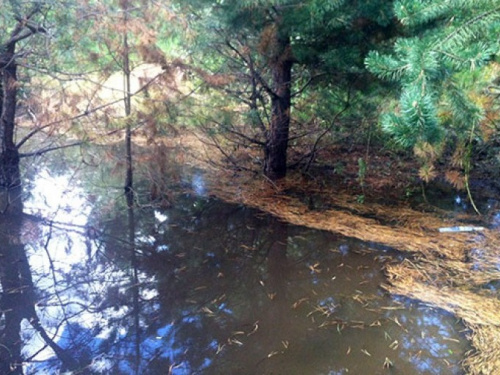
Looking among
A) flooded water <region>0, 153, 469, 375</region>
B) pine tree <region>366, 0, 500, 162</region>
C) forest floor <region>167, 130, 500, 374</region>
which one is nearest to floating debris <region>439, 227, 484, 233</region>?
forest floor <region>167, 130, 500, 374</region>

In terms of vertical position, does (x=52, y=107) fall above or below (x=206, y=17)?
below

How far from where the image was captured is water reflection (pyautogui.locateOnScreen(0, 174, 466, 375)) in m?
2.91

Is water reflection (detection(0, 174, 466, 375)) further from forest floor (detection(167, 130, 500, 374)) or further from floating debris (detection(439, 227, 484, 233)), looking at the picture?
floating debris (detection(439, 227, 484, 233))

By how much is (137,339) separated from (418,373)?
79.6 inches

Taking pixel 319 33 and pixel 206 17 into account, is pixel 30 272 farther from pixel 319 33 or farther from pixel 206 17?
pixel 319 33

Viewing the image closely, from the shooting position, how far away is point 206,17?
17.0 feet

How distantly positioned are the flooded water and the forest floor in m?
0.20

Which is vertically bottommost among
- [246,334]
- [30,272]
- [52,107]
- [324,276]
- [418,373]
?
[418,373]

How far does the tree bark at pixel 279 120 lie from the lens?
6.03 meters

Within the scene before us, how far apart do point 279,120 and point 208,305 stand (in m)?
3.55

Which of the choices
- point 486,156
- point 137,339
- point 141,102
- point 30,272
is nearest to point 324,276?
point 137,339

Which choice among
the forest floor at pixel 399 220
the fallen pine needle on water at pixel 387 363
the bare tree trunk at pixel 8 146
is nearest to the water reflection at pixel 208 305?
the fallen pine needle on water at pixel 387 363

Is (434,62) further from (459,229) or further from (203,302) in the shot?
(459,229)

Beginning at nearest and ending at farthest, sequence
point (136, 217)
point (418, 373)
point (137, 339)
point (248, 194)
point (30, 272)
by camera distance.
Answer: point (418, 373) < point (137, 339) < point (30, 272) < point (136, 217) < point (248, 194)
